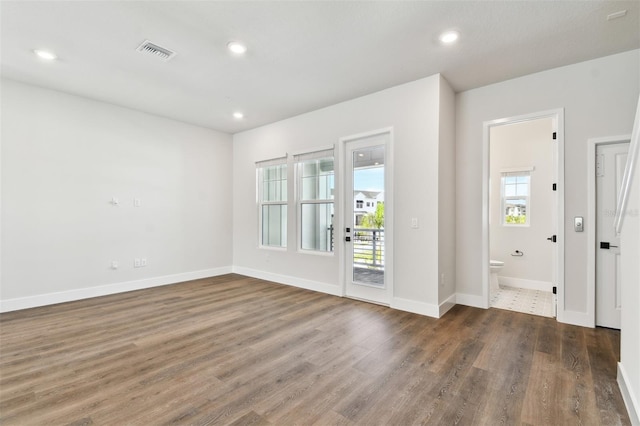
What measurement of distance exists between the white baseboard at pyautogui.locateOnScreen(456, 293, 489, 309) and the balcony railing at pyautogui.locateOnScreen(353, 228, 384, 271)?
1085 mm

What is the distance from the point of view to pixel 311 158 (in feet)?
16.0

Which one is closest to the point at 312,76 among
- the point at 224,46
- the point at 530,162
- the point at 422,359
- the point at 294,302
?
the point at 224,46

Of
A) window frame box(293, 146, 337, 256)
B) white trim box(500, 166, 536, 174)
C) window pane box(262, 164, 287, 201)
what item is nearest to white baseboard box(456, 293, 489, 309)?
window frame box(293, 146, 337, 256)

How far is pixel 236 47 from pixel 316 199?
2.51 metres

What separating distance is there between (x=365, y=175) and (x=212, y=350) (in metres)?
2.88

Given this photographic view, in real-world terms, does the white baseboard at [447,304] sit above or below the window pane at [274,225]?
below

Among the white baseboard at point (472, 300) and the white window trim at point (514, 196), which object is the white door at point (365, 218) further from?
the white window trim at point (514, 196)

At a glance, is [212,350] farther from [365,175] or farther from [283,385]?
[365,175]

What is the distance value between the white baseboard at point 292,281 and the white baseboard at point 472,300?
163 cm

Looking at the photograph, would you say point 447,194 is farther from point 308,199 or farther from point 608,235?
point 308,199

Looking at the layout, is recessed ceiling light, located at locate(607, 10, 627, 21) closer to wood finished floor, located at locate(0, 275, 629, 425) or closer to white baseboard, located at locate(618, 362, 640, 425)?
white baseboard, located at locate(618, 362, 640, 425)

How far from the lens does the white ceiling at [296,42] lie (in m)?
2.42

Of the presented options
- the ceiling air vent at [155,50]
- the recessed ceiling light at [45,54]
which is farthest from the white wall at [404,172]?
the recessed ceiling light at [45,54]

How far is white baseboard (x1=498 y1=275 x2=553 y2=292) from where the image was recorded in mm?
4750
